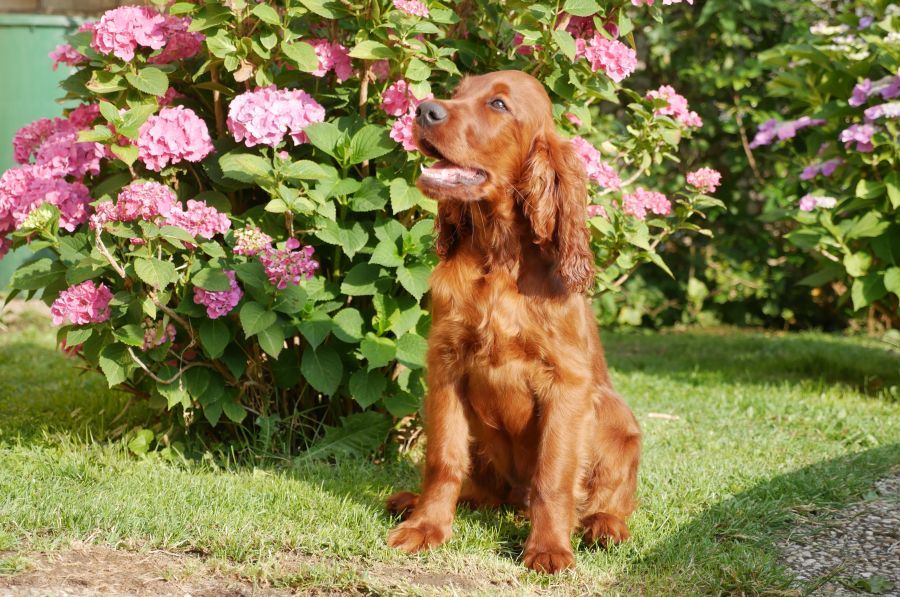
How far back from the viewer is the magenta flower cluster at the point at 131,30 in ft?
11.7

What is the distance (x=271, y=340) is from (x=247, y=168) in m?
0.61

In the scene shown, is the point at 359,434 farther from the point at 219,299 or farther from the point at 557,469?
the point at 557,469

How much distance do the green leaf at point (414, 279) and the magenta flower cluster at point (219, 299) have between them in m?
0.59

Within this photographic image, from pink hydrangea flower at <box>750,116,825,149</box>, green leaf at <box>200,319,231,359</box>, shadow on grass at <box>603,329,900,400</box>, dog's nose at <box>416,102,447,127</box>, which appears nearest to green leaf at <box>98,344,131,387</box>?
green leaf at <box>200,319,231,359</box>

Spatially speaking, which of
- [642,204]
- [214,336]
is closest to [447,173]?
[214,336]

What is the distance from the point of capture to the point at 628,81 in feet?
27.7

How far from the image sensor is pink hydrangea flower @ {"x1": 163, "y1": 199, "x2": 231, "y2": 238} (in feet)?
11.5

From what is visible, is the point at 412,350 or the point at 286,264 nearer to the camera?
the point at 286,264

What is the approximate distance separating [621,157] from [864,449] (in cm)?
163

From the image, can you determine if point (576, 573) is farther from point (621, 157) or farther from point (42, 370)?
point (42, 370)

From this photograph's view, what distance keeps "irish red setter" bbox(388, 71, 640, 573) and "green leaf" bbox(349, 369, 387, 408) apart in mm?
588

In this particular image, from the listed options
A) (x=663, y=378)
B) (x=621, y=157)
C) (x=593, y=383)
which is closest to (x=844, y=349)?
(x=663, y=378)

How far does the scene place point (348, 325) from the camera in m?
3.80

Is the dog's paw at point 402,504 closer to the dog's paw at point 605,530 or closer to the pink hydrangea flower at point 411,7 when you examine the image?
the dog's paw at point 605,530
